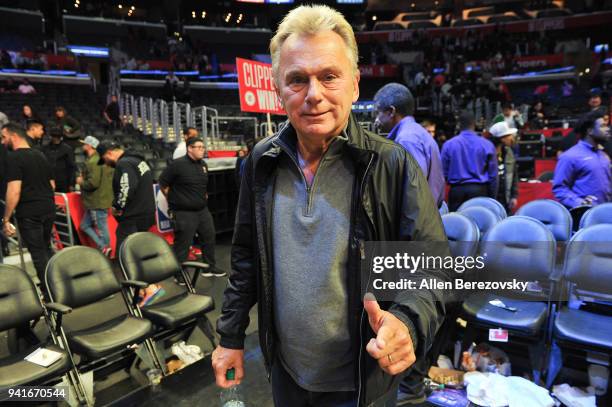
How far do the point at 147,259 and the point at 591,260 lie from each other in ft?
10.2

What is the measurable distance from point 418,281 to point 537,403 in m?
1.57

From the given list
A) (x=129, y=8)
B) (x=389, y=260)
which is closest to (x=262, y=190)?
(x=389, y=260)

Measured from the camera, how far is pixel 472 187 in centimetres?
451

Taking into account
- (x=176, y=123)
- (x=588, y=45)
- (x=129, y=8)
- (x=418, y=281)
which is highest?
(x=129, y=8)

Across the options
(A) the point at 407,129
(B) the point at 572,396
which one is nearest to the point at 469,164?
(A) the point at 407,129

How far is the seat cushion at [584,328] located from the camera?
2.22 meters

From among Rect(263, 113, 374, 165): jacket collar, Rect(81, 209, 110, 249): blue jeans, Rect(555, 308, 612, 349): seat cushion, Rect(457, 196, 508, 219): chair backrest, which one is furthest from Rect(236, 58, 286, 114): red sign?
Rect(263, 113, 374, 165): jacket collar

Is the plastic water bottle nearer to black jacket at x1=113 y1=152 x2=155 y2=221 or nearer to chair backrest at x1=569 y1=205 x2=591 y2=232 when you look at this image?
black jacket at x1=113 y1=152 x2=155 y2=221

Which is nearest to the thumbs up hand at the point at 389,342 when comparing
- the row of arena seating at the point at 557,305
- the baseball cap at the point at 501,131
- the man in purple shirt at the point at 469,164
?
the row of arena seating at the point at 557,305

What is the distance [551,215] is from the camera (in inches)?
141

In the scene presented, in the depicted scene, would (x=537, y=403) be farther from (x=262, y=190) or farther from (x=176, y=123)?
(x=176, y=123)

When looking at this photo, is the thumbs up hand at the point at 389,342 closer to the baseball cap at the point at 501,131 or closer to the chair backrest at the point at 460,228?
the chair backrest at the point at 460,228

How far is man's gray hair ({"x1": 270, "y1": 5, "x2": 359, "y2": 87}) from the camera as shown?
972mm

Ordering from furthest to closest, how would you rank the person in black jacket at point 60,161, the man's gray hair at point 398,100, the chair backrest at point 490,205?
the person in black jacket at point 60,161 → the chair backrest at point 490,205 → the man's gray hair at point 398,100
